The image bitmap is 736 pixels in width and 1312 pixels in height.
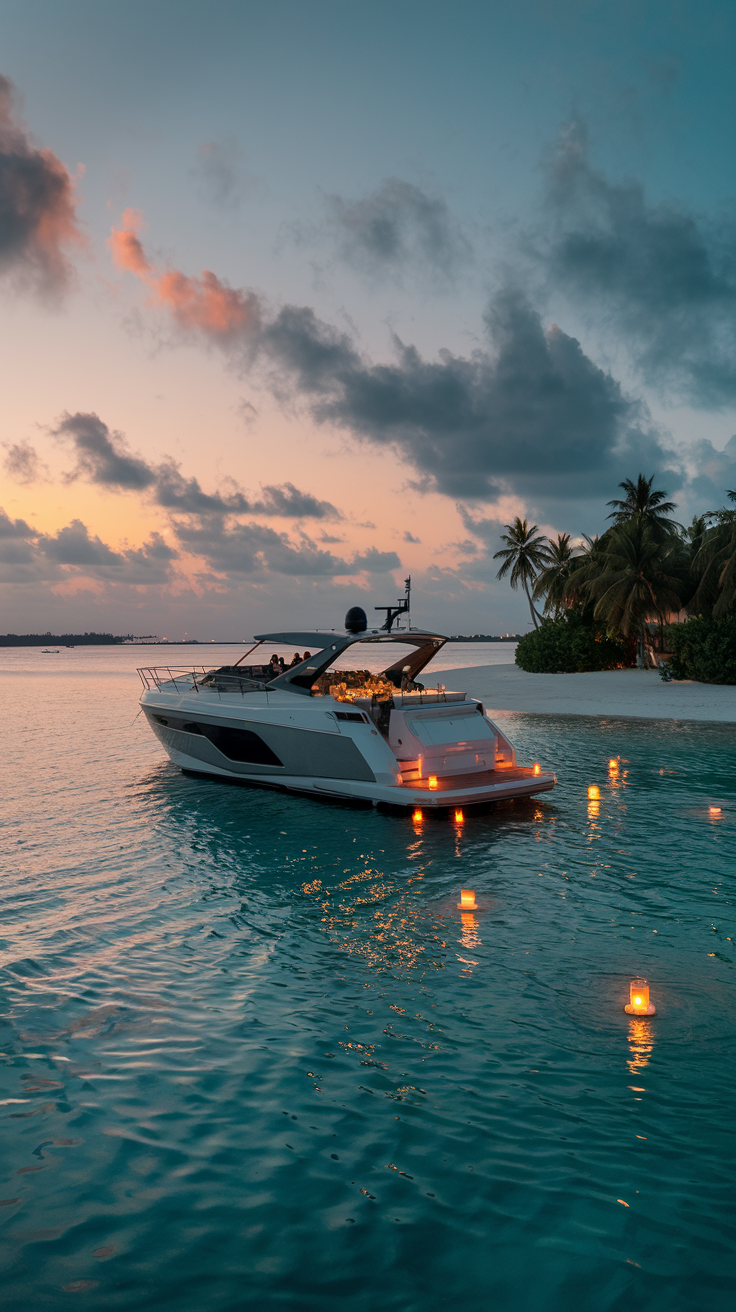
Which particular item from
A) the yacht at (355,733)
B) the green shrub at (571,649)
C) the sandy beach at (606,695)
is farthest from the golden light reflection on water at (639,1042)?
the green shrub at (571,649)

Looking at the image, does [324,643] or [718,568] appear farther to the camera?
[718,568]

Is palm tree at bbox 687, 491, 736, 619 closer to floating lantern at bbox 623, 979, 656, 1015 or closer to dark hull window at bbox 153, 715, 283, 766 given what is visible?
dark hull window at bbox 153, 715, 283, 766

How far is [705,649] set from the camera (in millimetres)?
34969

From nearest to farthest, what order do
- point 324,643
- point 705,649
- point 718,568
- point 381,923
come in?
1. point 381,923
2. point 324,643
3. point 705,649
4. point 718,568

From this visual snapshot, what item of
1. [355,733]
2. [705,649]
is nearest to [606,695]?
[705,649]

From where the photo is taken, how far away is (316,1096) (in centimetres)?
476

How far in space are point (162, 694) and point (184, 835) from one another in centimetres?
543

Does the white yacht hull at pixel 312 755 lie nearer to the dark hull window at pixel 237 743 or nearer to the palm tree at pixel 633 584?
the dark hull window at pixel 237 743

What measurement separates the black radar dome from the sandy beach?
1677 centimetres

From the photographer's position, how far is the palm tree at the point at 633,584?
38875mm

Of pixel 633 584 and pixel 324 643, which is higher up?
pixel 633 584

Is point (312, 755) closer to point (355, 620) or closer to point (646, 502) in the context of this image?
point (355, 620)

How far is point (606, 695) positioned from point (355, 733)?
23.9 meters

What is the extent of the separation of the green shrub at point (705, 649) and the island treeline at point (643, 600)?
0.04 meters
